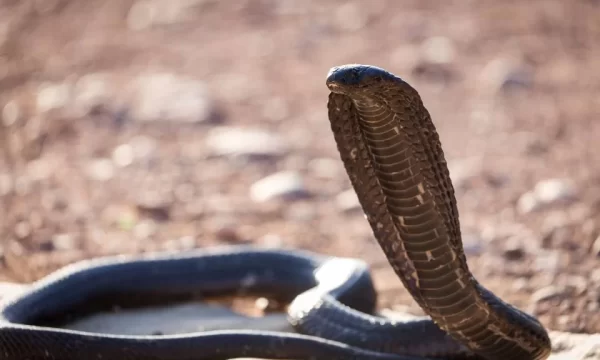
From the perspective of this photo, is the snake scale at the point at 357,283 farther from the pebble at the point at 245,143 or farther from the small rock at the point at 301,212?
the pebble at the point at 245,143

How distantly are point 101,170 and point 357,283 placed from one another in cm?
408

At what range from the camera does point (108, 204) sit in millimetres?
8266

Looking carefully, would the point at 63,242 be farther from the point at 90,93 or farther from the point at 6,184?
the point at 90,93

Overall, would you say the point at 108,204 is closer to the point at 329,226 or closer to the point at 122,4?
the point at 329,226

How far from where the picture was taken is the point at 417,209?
3934 millimetres

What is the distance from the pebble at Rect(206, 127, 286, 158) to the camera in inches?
366

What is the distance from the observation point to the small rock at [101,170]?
29.4 feet

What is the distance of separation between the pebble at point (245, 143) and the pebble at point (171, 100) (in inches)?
25.6

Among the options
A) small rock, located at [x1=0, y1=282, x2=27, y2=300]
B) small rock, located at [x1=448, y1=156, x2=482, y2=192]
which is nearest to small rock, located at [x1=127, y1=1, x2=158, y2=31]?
small rock, located at [x1=448, y1=156, x2=482, y2=192]

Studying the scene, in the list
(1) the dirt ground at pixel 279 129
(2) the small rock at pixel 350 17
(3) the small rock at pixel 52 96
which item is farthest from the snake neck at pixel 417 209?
(2) the small rock at pixel 350 17

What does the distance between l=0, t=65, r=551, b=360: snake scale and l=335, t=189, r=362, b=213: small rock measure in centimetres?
171

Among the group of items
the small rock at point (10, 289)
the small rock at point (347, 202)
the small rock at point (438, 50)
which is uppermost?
the small rock at point (438, 50)

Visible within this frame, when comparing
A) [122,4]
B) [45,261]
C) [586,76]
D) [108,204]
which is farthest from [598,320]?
[122,4]

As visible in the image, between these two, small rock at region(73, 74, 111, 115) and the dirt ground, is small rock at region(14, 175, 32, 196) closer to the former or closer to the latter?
the dirt ground
